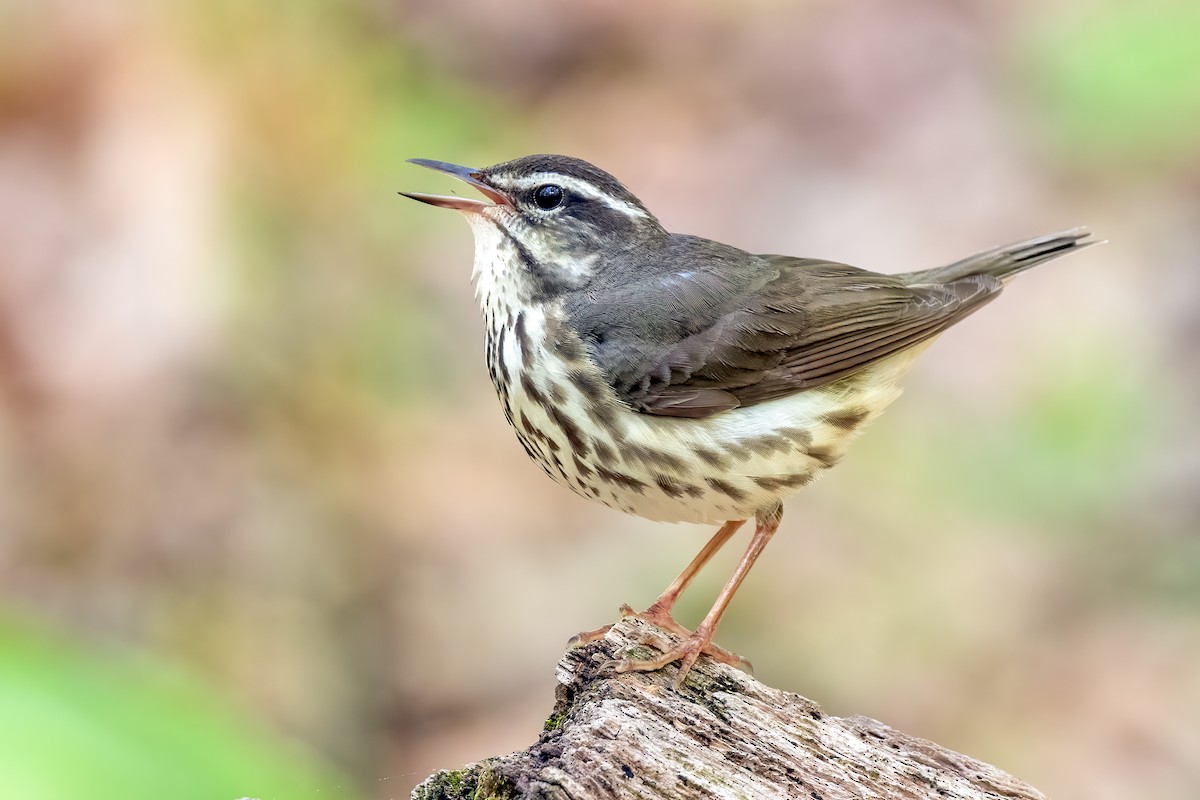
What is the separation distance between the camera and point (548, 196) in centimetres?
336

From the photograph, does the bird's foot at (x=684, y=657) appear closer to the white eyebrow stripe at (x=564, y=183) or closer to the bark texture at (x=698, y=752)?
the bark texture at (x=698, y=752)

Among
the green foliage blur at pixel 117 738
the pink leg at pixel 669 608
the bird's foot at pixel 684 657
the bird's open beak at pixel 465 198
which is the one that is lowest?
the green foliage blur at pixel 117 738

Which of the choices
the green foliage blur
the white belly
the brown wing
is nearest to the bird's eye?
the white belly

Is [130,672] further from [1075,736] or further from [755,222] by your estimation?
[755,222]

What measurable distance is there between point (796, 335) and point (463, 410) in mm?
2368

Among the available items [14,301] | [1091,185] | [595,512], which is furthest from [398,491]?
[1091,185]

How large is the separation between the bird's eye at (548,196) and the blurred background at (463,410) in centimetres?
147

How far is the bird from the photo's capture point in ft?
10.4

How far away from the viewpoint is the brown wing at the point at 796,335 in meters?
3.20

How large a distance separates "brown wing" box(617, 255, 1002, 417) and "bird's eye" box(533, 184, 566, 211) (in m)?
0.47

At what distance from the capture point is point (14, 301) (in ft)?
17.7

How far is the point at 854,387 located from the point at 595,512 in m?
1.85

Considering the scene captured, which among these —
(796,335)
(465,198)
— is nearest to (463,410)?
(465,198)

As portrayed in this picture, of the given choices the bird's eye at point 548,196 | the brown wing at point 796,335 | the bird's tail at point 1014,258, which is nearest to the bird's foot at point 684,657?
the brown wing at point 796,335
